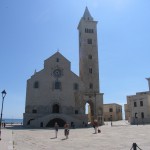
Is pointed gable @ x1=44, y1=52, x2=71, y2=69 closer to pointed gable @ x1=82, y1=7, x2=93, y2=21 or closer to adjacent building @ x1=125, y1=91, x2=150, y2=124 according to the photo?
pointed gable @ x1=82, y1=7, x2=93, y2=21

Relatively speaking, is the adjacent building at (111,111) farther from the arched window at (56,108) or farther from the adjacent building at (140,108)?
the arched window at (56,108)

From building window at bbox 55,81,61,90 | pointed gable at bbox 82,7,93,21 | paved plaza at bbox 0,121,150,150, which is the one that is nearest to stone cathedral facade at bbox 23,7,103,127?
building window at bbox 55,81,61,90

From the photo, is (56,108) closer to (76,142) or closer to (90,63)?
(90,63)

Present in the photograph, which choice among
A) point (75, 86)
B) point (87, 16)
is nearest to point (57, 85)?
point (75, 86)

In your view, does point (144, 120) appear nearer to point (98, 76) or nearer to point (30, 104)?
point (98, 76)

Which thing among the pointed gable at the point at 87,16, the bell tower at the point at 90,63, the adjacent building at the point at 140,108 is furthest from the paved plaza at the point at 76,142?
the pointed gable at the point at 87,16

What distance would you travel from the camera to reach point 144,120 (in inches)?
2448

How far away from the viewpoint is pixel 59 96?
55.2 m

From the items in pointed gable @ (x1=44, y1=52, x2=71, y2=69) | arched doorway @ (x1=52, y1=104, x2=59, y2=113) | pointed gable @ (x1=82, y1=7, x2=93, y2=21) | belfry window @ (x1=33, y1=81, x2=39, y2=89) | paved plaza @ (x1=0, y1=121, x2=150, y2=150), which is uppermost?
pointed gable @ (x1=82, y1=7, x2=93, y2=21)

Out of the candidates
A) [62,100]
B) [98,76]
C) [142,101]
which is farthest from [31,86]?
[142,101]

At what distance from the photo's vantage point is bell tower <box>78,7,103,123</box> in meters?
59.0

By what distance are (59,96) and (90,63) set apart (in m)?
14.4

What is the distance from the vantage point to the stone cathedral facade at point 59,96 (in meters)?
52.3

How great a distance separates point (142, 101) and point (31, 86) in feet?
100
